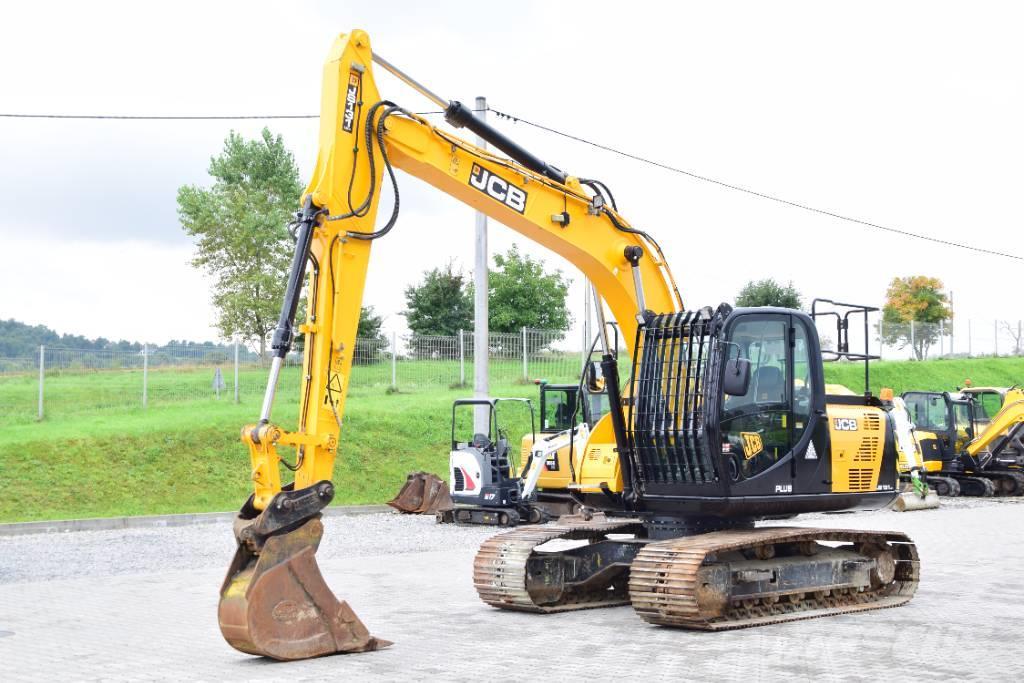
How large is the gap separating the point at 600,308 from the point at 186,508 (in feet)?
43.3

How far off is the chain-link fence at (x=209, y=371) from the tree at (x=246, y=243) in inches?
282

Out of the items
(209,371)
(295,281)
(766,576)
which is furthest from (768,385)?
(209,371)

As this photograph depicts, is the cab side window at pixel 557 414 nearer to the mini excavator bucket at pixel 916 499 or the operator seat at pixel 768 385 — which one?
the mini excavator bucket at pixel 916 499

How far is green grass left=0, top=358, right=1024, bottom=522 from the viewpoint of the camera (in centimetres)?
2277

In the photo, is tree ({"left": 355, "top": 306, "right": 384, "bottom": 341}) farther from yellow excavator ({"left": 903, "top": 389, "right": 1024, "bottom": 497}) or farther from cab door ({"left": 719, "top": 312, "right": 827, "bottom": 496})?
cab door ({"left": 719, "top": 312, "right": 827, "bottom": 496})

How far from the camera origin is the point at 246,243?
4519 cm

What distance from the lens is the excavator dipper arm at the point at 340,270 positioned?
28.9 ft

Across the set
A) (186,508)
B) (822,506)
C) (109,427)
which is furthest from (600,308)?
(109,427)

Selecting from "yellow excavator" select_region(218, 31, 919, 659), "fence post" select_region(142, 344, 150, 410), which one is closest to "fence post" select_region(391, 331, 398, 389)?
"fence post" select_region(142, 344, 150, 410)

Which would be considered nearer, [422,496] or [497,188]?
[497,188]

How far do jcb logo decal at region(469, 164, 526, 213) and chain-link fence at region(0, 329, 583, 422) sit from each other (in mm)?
13454

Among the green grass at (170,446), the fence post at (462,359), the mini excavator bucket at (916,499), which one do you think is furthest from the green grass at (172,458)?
the mini excavator bucket at (916,499)

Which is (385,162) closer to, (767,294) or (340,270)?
(340,270)

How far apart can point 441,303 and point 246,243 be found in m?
7.99
